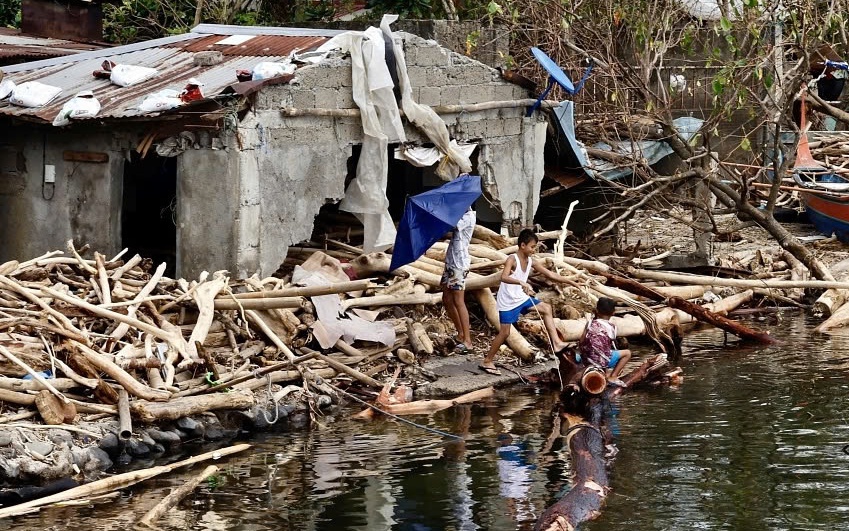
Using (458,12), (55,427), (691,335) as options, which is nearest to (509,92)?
(691,335)

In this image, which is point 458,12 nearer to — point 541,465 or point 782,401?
point 782,401

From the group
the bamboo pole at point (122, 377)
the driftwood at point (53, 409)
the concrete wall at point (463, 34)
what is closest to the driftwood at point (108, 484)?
the bamboo pole at point (122, 377)

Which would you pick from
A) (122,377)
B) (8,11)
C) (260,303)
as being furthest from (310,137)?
(8,11)

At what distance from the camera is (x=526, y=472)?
10.5 meters

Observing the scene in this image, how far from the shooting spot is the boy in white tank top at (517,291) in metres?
13.6

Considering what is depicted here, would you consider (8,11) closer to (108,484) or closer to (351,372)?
(351,372)

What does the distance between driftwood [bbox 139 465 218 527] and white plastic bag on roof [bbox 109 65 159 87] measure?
278 inches

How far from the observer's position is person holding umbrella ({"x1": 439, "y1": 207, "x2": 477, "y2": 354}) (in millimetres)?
14297

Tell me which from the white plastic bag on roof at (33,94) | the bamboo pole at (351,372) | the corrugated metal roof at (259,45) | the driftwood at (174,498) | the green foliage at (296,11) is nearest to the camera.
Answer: the driftwood at (174,498)

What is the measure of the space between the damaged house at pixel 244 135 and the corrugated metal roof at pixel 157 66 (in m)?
0.03

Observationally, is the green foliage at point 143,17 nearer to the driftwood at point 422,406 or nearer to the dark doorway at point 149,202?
the dark doorway at point 149,202

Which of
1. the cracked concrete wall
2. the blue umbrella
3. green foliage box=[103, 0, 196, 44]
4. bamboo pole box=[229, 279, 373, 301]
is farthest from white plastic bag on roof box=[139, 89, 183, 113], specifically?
green foliage box=[103, 0, 196, 44]

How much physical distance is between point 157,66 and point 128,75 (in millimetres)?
955

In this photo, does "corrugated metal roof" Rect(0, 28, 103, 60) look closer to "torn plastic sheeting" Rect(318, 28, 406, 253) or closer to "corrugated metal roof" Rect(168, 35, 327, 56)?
"corrugated metal roof" Rect(168, 35, 327, 56)
